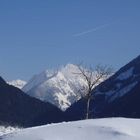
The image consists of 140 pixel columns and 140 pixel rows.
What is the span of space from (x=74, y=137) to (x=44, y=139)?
1.60 m

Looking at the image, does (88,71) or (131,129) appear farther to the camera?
(88,71)

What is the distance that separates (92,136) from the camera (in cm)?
2997

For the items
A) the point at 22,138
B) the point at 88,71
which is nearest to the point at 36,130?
the point at 22,138

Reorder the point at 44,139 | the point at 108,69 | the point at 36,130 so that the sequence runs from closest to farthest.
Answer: the point at 44,139
the point at 36,130
the point at 108,69

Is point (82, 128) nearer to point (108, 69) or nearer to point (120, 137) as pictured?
point (120, 137)

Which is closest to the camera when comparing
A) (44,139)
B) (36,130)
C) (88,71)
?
(44,139)

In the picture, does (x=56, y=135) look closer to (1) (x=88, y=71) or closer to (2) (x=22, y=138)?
(2) (x=22, y=138)

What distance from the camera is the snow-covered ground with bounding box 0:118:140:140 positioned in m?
29.8

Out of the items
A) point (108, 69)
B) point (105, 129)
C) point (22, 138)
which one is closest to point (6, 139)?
point (22, 138)

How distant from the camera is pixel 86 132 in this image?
100ft

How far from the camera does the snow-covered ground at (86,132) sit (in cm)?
2975

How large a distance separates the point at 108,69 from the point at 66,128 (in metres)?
57.7

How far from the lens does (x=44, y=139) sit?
29.1 meters

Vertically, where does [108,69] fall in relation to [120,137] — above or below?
above
